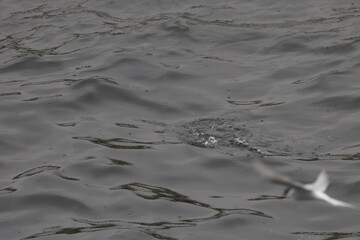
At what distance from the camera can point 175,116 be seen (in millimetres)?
8805

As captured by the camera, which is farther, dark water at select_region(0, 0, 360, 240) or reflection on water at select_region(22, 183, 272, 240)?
dark water at select_region(0, 0, 360, 240)

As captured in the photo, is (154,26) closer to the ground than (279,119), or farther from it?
farther from it

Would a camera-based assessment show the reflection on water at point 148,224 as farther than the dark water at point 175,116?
No

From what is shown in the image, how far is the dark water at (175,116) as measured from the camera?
270 inches

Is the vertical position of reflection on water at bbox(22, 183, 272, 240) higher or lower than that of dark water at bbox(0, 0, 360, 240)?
lower

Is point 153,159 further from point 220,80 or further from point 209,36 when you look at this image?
point 209,36

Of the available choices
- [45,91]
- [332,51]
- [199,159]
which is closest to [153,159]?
[199,159]

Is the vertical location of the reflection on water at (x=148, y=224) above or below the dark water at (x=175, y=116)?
below

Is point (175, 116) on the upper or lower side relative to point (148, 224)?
upper

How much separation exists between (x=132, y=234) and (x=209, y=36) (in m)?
5.06

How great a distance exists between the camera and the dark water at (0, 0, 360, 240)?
6852 mm

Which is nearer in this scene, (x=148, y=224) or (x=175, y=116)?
(x=148, y=224)

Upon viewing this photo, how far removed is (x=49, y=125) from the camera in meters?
8.77

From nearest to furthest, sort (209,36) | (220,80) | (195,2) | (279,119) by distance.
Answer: (279,119) → (220,80) → (209,36) → (195,2)
